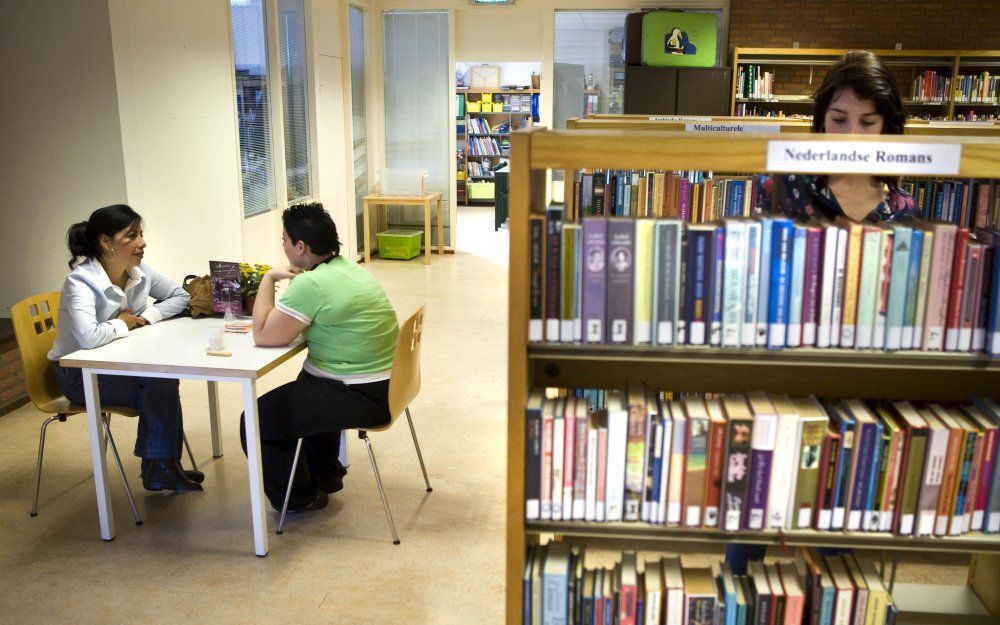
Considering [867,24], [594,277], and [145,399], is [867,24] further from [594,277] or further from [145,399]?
[594,277]

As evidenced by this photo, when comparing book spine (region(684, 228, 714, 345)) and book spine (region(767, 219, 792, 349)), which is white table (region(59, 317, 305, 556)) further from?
book spine (region(767, 219, 792, 349))

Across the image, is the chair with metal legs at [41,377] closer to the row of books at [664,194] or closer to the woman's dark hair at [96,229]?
the woman's dark hair at [96,229]

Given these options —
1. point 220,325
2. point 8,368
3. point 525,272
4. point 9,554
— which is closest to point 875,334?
point 525,272

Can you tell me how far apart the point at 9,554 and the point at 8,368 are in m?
1.77

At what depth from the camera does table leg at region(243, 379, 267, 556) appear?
2975 millimetres

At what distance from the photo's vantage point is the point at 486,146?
44.5ft

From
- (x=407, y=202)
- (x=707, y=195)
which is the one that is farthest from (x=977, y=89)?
(x=707, y=195)

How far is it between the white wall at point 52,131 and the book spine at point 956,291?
14.8 feet

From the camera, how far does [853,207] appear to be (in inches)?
77.5

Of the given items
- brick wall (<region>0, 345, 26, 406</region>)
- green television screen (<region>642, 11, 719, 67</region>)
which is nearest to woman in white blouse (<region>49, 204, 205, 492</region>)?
brick wall (<region>0, 345, 26, 406</region>)

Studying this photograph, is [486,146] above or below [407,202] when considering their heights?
above

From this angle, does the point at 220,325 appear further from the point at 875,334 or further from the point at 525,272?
the point at 875,334

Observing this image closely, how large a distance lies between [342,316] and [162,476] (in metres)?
1.15

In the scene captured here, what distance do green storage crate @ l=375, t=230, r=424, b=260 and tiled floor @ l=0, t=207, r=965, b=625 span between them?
4751 mm
